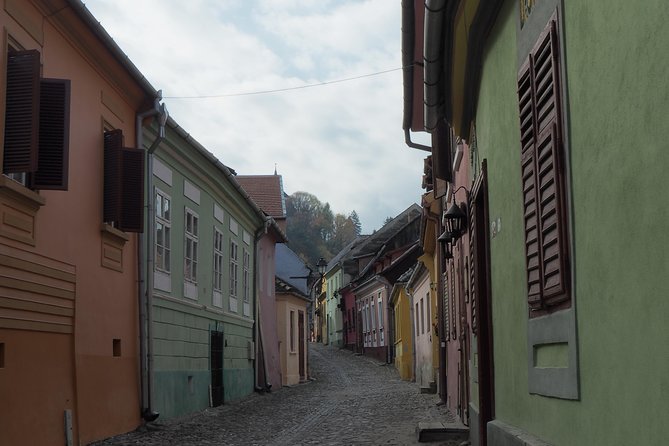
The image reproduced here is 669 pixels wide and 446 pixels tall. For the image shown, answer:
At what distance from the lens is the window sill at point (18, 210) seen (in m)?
8.79

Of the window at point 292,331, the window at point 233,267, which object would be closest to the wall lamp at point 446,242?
the window at point 233,267

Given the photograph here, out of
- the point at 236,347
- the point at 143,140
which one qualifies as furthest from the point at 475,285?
the point at 236,347

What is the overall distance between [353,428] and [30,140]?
764 cm

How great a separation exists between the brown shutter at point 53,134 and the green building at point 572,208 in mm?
3887

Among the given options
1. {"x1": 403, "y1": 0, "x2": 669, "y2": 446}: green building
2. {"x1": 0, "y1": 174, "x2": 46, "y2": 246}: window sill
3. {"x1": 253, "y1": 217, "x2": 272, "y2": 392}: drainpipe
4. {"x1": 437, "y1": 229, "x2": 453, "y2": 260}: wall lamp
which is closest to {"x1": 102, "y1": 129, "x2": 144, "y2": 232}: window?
{"x1": 0, "y1": 174, "x2": 46, "y2": 246}: window sill

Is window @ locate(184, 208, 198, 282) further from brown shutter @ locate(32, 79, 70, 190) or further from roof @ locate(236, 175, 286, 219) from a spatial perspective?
roof @ locate(236, 175, 286, 219)

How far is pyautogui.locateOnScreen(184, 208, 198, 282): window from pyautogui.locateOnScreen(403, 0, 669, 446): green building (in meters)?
10.0

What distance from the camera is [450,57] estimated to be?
8414 millimetres

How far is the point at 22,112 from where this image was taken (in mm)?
8883

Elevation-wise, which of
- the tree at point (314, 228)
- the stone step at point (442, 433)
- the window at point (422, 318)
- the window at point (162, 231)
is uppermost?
the tree at point (314, 228)

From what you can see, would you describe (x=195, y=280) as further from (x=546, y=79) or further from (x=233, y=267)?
(x=546, y=79)

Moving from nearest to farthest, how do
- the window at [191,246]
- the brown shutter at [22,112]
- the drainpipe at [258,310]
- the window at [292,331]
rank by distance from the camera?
the brown shutter at [22,112] < the window at [191,246] < the drainpipe at [258,310] < the window at [292,331]

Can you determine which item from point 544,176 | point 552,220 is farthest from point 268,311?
point 552,220

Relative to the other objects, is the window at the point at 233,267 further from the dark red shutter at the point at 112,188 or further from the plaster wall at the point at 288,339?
the dark red shutter at the point at 112,188
